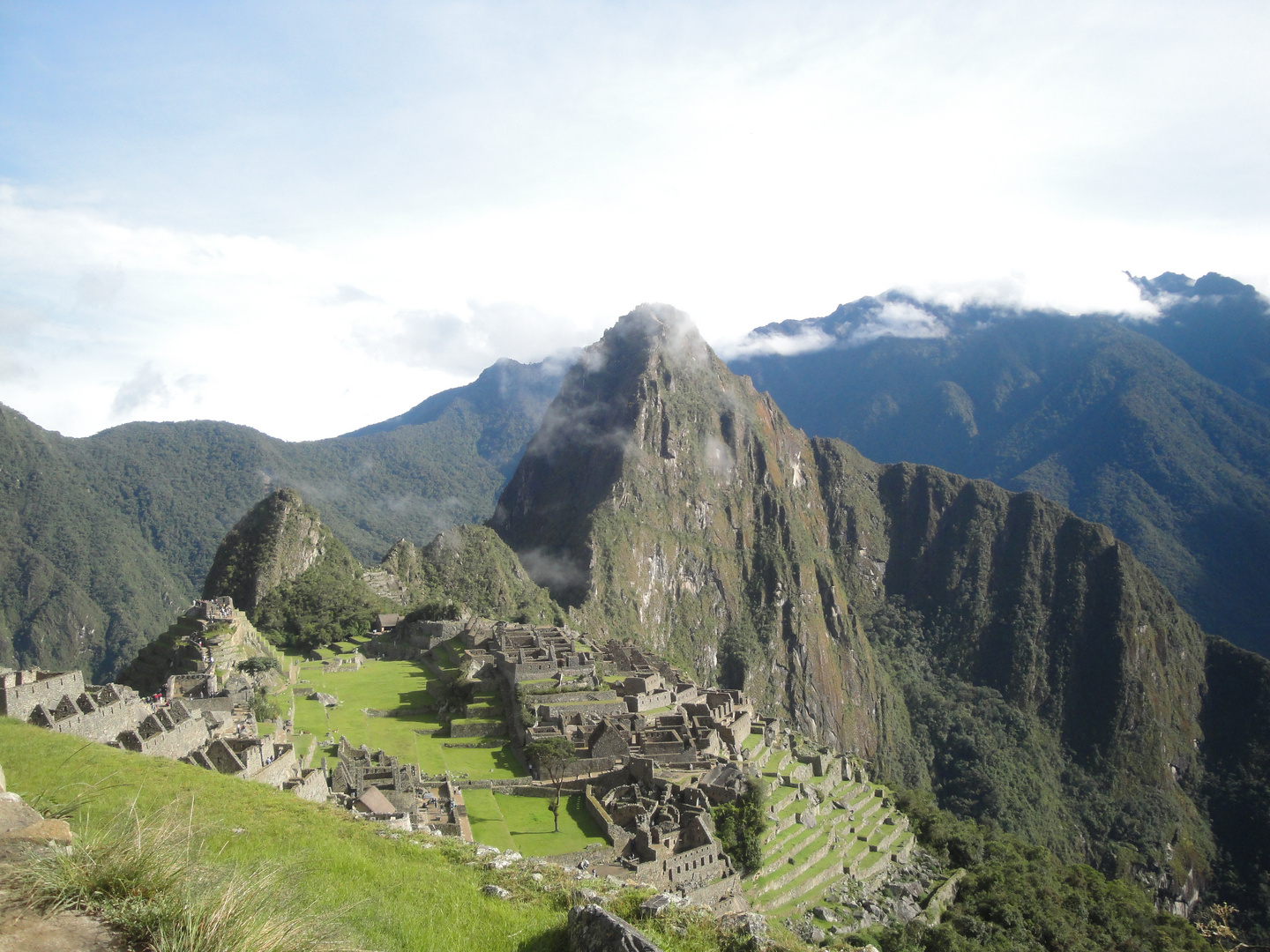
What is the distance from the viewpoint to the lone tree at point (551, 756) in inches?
1189

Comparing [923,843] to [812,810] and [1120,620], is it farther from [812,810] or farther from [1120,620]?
[1120,620]

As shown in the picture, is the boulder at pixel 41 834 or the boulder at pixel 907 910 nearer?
the boulder at pixel 41 834

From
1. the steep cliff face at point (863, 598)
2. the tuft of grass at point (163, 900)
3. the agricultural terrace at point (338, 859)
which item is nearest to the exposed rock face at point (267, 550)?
the steep cliff face at point (863, 598)

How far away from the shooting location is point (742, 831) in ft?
91.8

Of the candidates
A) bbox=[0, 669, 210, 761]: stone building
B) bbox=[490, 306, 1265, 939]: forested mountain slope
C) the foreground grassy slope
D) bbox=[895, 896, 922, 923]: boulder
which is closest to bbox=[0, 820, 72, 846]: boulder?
the foreground grassy slope

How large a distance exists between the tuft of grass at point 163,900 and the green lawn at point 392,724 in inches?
995

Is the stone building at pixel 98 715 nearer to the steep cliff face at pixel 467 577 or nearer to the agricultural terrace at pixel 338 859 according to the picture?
the agricultural terrace at pixel 338 859

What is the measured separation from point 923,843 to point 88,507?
117677mm

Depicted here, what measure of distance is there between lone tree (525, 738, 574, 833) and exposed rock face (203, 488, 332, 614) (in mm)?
44849

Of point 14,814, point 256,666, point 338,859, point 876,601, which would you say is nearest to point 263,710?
point 256,666

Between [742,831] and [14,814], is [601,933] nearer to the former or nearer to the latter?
[14,814]

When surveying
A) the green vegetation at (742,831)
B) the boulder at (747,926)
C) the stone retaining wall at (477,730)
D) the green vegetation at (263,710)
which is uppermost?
the boulder at (747,926)

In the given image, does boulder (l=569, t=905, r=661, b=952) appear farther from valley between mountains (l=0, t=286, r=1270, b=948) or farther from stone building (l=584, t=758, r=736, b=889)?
valley between mountains (l=0, t=286, r=1270, b=948)

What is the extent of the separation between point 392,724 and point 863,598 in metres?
158
